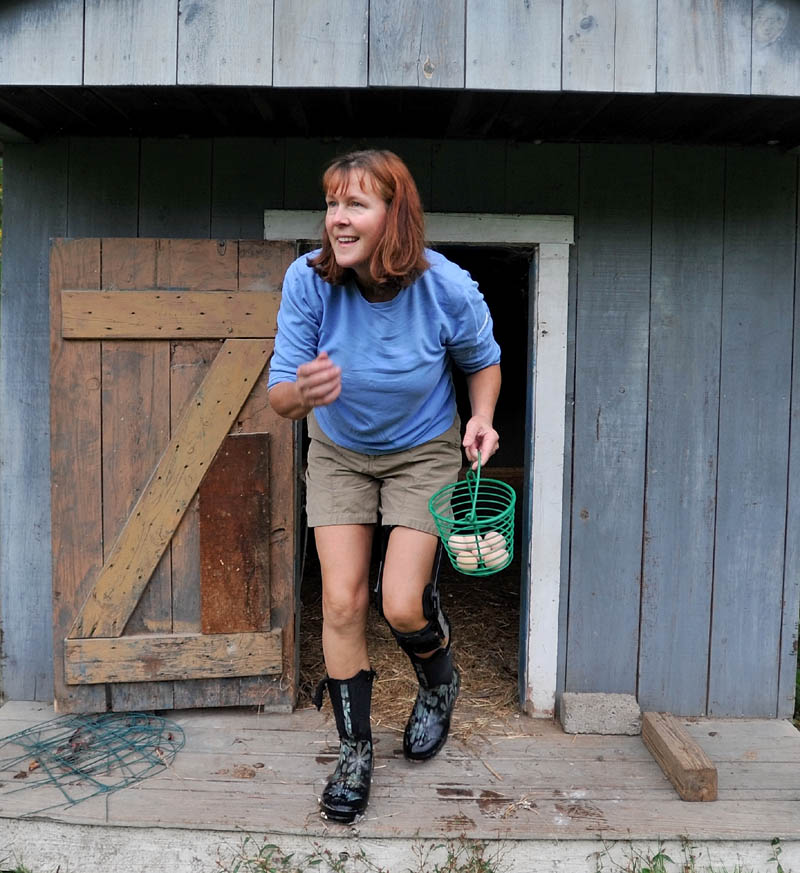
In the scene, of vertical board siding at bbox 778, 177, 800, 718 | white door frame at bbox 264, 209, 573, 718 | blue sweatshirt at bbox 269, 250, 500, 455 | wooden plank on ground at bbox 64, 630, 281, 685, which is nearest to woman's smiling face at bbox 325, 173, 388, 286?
blue sweatshirt at bbox 269, 250, 500, 455

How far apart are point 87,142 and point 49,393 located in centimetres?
103

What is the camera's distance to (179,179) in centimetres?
352

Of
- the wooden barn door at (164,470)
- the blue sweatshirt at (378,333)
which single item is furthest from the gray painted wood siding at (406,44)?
the wooden barn door at (164,470)

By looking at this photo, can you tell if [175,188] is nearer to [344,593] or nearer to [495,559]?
[344,593]

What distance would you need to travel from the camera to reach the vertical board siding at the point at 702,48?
267 centimetres

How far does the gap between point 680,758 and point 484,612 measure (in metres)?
2.36

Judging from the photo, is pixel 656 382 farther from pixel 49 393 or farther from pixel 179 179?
pixel 49 393

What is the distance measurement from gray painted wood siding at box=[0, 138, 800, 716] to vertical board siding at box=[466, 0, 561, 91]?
86 cm

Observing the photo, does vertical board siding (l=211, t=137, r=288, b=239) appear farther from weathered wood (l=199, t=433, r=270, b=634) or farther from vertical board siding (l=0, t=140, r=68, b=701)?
weathered wood (l=199, t=433, r=270, b=634)

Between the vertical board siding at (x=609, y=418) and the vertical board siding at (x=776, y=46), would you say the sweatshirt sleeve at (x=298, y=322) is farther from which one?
the vertical board siding at (x=776, y=46)

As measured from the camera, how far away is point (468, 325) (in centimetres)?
264

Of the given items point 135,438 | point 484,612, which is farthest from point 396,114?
point 484,612

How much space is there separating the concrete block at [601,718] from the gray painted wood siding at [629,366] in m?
0.16

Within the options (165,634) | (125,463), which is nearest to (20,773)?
(165,634)
